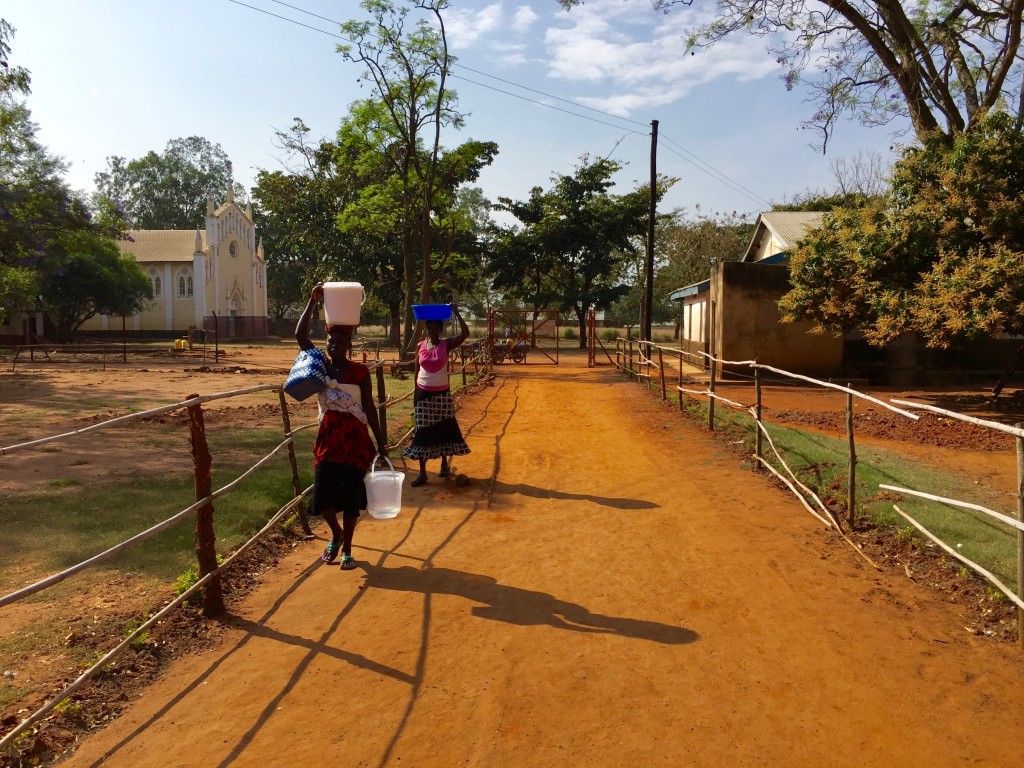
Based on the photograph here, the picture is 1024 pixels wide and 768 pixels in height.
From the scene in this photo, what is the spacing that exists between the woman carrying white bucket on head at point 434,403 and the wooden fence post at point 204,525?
2993mm

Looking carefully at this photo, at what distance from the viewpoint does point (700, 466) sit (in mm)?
8562

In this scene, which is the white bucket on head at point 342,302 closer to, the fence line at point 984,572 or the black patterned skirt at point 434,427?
the black patterned skirt at point 434,427

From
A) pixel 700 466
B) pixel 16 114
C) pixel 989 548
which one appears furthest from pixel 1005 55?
pixel 16 114

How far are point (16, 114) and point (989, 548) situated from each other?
83.7 ft

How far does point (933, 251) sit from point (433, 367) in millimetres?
9867

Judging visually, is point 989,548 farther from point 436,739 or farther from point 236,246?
point 236,246

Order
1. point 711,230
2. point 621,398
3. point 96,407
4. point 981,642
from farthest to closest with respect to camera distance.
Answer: point 711,230 → point 621,398 → point 96,407 → point 981,642

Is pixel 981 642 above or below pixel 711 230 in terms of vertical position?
below

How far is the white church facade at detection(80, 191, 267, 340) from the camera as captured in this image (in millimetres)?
46375

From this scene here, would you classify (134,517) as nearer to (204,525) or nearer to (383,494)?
(204,525)

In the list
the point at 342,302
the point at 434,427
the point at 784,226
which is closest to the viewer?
the point at 342,302

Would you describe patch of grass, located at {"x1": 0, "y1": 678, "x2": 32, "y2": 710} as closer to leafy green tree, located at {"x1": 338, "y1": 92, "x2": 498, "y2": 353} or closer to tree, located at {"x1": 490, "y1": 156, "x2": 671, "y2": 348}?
leafy green tree, located at {"x1": 338, "y1": 92, "x2": 498, "y2": 353}

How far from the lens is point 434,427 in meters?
7.23

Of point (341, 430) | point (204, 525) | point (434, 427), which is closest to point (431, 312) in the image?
point (434, 427)
